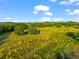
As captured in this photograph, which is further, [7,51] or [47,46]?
[47,46]

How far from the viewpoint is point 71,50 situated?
3269 cm

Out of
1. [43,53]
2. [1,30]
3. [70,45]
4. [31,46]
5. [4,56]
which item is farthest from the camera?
[1,30]

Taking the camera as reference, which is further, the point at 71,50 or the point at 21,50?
the point at 71,50

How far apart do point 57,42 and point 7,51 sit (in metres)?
10.7

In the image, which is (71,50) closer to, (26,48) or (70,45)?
(70,45)

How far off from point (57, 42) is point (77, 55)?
20.1 feet

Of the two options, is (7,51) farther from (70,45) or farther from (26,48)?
(70,45)

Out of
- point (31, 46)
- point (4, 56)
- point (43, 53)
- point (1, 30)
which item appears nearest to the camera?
point (4, 56)

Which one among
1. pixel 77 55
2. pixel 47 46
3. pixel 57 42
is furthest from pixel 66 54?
pixel 57 42

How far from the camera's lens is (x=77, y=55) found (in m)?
30.9

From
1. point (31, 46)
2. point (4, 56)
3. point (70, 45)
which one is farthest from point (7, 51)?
point (70, 45)

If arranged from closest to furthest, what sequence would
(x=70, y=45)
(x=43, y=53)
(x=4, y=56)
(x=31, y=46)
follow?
(x=4, y=56), (x=43, y=53), (x=31, y=46), (x=70, y=45)

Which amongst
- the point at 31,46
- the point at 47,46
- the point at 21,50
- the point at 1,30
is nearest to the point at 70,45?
the point at 47,46

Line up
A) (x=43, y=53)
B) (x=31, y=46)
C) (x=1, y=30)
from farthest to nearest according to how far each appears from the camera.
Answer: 1. (x=1, y=30)
2. (x=31, y=46)
3. (x=43, y=53)
